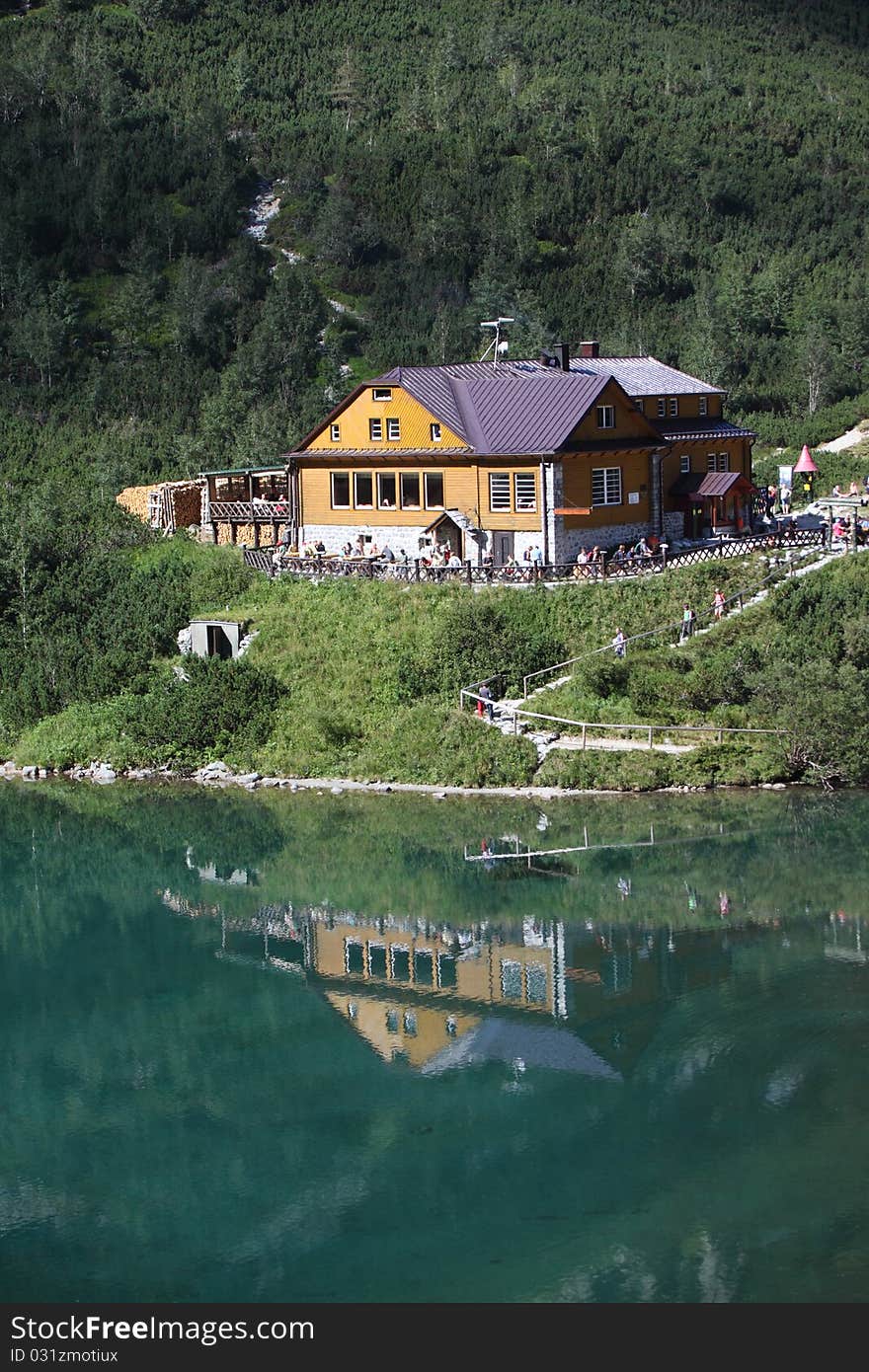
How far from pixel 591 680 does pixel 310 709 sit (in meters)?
8.51

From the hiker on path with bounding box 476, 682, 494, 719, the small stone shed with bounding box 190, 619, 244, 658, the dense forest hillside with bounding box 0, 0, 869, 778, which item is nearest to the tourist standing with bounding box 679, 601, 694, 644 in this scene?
the hiker on path with bounding box 476, 682, 494, 719

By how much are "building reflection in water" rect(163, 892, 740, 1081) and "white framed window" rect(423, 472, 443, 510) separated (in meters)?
21.1

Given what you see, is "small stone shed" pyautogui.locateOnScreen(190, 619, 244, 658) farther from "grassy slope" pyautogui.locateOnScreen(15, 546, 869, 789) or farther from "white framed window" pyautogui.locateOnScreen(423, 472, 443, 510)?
"white framed window" pyautogui.locateOnScreen(423, 472, 443, 510)

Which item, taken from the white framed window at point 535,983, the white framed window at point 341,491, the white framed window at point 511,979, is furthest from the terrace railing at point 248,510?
the white framed window at point 535,983

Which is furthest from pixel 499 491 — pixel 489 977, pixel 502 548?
pixel 489 977

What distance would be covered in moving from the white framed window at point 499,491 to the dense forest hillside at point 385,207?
27.0m

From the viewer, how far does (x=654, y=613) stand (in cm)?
5128

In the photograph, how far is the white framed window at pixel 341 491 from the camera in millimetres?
58781

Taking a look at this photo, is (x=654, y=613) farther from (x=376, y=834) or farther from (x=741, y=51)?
(x=741, y=51)

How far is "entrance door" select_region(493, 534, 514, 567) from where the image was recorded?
55.5 metres

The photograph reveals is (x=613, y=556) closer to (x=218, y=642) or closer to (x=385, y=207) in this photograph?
(x=218, y=642)

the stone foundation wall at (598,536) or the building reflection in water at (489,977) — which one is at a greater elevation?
the stone foundation wall at (598,536)

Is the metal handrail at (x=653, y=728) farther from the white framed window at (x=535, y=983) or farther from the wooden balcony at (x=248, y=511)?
the wooden balcony at (x=248, y=511)

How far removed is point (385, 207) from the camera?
124688mm
